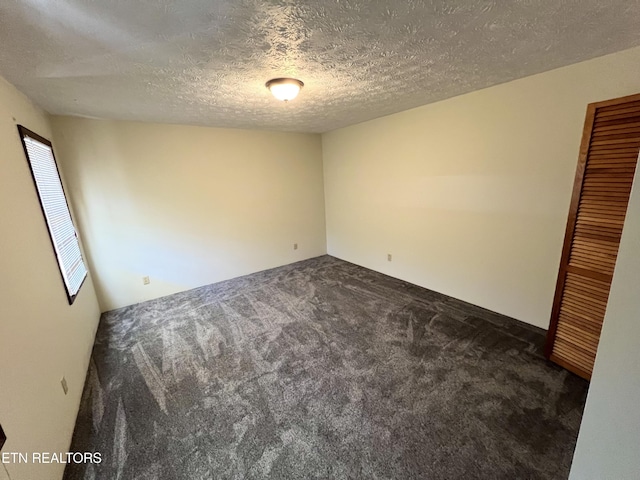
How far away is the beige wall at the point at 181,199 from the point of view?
3.11 m

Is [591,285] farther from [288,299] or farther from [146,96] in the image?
[146,96]

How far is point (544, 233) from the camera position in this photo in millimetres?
2391

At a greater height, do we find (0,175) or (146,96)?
(146,96)

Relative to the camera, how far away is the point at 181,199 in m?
3.65

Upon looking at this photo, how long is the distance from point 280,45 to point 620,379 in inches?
78.6

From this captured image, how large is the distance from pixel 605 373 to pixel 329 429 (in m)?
1.45

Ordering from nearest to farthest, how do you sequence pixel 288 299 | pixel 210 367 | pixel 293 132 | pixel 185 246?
pixel 210 367 → pixel 288 299 → pixel 185 246 → pixel 293 132

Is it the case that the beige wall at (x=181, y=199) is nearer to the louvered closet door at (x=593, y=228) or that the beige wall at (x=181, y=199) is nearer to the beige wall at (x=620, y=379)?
the louvered closet door at (x=593, y=228)

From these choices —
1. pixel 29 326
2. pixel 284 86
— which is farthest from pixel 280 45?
pixel 29 326

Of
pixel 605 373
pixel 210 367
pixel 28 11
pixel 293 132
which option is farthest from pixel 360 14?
pixel 293 132

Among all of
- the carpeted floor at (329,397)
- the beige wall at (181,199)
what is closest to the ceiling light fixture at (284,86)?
the beige wall at (181,199)

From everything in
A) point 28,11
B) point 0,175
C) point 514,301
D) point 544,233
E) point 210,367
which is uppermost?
point 28,11

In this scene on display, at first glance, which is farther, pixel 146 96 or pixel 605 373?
pixel 146 96

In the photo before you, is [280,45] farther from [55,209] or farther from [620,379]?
[55,209]
